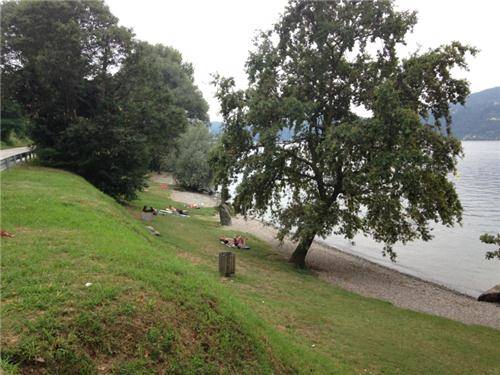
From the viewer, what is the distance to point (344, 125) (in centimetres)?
2034

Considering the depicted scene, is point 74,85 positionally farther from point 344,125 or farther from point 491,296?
point 491,296

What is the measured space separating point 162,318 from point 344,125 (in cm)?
1526

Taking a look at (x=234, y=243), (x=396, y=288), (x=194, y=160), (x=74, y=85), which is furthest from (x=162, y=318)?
(x=194, y=160)

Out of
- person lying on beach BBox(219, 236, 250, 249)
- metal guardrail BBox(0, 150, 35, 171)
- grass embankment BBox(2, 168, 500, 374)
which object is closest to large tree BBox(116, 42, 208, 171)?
metal guardrail BBox(0, 150, 35, 171)

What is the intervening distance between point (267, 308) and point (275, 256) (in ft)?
39.7

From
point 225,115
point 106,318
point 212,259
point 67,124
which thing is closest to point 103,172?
point 67,124

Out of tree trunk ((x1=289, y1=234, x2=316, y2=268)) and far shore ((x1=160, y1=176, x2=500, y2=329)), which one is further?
tree trunk ((x1=289, y1=234, x2=316, y2=268))

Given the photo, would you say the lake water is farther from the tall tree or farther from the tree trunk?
the tall tree

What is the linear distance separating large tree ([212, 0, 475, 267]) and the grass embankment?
231 inches

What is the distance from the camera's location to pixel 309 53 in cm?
2275

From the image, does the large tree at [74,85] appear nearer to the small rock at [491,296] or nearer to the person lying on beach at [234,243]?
the person lying on beach at [234,243]

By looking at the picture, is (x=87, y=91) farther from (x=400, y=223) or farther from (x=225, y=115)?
(x=400, y=223)

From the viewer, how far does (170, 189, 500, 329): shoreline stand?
19.0 metres

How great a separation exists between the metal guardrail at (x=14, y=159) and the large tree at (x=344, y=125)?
12576 mm
